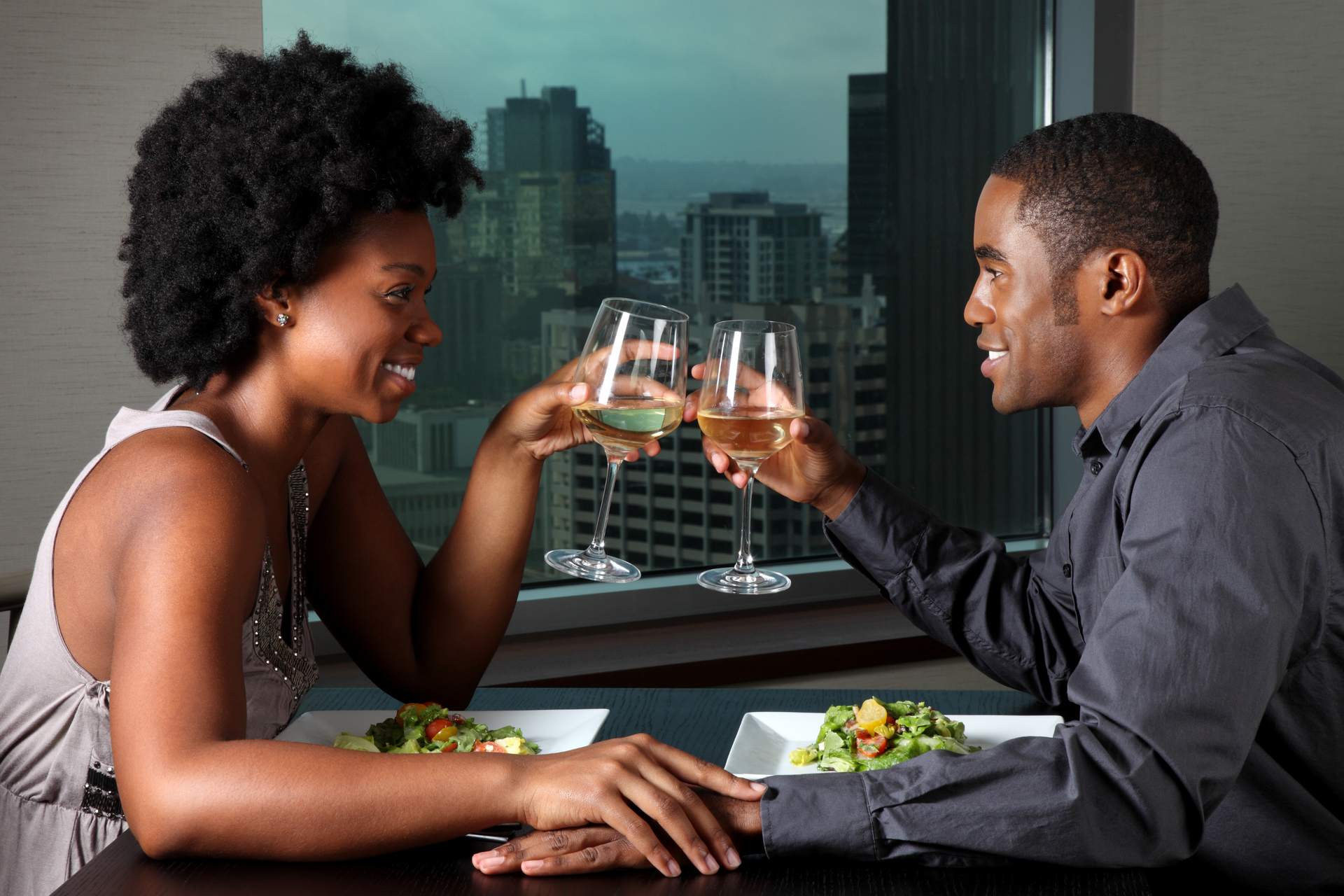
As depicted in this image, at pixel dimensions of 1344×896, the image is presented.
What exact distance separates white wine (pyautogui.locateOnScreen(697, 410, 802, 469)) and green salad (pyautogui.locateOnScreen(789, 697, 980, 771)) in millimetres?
326

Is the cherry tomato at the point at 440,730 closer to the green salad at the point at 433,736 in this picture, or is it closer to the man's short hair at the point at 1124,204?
the green salad at the point at 433,736

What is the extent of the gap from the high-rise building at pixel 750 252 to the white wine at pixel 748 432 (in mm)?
1389

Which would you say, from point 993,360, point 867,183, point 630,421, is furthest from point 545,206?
point 630,421

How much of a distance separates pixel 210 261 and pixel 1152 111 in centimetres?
236

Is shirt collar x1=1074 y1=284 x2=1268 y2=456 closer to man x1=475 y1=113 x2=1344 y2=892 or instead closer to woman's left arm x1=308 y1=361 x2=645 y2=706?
man x1=475 y1=113 x2=1344 y2=892

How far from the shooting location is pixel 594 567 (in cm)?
131

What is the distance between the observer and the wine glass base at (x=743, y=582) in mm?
1318

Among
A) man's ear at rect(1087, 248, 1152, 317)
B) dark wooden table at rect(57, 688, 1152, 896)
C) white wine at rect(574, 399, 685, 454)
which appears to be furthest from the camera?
man's ear at rect(1087, 248, 1152, 317)

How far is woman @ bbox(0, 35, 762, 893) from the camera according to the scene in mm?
941

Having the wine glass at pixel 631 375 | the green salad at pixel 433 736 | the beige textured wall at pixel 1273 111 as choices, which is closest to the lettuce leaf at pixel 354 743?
the green salad at pixel 433 736

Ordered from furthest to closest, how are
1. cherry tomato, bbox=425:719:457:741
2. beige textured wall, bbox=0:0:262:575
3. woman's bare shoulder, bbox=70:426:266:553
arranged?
beige textured wall, bbox=0:0:262:575
cherry tomato, bbox=425:719:457:741
woman's bare shoulder, bbox=70:426:266:553

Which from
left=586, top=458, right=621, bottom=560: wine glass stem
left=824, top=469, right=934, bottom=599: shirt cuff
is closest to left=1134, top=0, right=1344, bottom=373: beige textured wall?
left=824, top=469, right=934, bottom=599: shirt cuff

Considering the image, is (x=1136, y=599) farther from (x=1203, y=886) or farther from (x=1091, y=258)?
(x=1091, y=258)

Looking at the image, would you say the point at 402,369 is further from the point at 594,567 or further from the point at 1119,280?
the point at 1119,280
